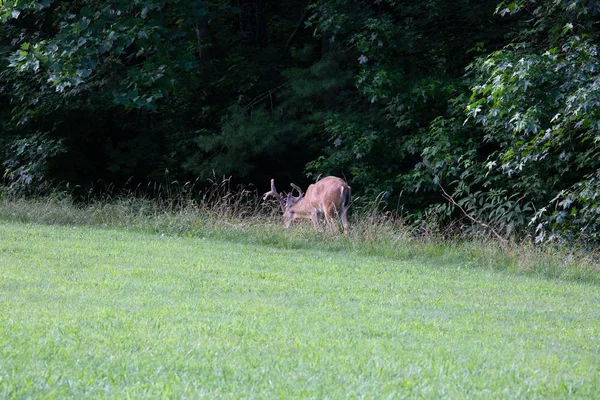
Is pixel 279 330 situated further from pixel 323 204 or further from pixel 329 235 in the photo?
pixel 323 204

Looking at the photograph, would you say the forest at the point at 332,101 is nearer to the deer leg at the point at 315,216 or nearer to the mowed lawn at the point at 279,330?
the deer leg at the point at 315,216

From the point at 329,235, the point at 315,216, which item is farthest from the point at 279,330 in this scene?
the point at 315,216

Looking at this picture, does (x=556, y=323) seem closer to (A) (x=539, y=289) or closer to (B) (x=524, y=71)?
(A) (x=539, y=289)

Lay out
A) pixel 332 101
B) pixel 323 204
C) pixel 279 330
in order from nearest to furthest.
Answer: pixel 279 330 → pixel 323 204 → pixel 332 101

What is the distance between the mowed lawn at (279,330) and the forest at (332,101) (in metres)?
5.38

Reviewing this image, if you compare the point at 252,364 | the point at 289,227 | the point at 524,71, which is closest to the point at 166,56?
the point at 289,227

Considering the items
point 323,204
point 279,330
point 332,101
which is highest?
point 332,101

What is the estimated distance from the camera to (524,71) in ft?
45.8

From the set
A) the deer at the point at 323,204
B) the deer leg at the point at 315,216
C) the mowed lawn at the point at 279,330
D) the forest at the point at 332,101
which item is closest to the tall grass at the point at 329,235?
the deer at the point at 323,204

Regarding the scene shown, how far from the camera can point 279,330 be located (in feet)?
21.4

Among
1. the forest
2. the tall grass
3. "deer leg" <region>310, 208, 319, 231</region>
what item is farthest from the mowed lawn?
the forest

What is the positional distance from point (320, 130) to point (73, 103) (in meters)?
6.28

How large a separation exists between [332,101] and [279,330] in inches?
627

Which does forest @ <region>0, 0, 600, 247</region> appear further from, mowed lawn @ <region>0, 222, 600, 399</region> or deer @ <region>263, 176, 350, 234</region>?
mowed lawn @ <region>0, 222, 600, 399</region>
